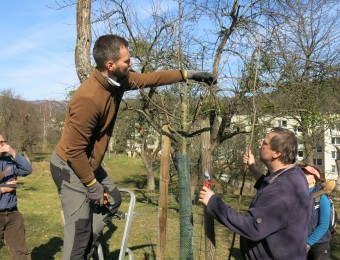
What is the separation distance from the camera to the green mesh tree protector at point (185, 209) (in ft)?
13.0

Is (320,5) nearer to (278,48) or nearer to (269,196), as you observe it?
(278,48)

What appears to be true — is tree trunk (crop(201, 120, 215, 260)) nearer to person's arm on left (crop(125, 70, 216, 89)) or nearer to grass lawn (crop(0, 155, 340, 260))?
grass lawn (crop(0, 155, 340, 260))

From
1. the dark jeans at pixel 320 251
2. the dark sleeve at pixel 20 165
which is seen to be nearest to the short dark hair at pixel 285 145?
the dark jeans at pixel 320 251

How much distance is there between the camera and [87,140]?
2801mm

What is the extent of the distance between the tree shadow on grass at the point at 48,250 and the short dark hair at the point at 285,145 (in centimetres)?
559

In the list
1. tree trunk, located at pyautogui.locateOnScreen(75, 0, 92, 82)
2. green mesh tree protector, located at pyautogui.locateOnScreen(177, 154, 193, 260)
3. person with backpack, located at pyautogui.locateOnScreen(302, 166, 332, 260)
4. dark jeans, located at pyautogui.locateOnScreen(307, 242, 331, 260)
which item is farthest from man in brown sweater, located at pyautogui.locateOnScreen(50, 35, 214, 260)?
tree trunk, located at pyautogui.locateOnScreen(75, 0, 92, 82)

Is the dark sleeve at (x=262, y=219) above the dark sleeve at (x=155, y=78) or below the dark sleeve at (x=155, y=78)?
below

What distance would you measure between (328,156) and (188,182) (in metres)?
60.3

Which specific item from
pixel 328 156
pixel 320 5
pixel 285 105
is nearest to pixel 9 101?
pixel 320 5

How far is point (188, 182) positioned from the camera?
159 inches

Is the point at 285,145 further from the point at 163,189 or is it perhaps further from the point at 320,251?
the point at 320,251

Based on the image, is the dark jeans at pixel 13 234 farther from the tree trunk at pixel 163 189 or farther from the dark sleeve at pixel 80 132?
the dark sleeve at pixel 80 132

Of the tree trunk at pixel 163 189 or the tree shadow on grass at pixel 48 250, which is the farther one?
the tree shadow on grass at pixel 48 250

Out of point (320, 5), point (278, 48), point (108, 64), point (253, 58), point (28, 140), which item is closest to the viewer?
point (108, 64)
